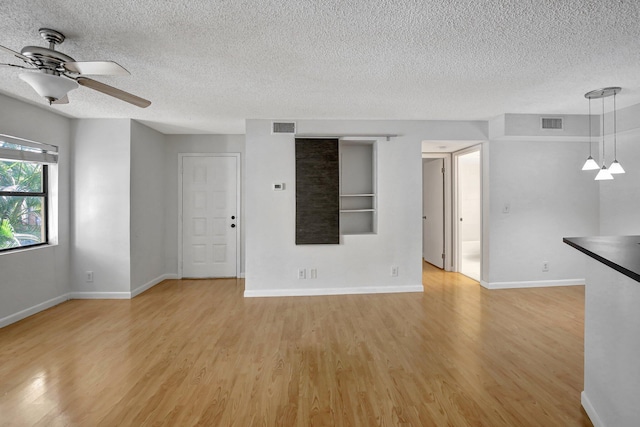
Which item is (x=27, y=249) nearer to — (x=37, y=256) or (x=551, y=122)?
(x=37, y=256)

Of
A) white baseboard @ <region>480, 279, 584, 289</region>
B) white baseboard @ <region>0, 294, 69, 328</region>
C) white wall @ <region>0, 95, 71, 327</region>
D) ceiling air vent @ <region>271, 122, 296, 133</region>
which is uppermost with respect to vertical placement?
ceiling air vent @ <region>271, 122, 296, 133</region>

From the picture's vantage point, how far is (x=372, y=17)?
2.04 meters

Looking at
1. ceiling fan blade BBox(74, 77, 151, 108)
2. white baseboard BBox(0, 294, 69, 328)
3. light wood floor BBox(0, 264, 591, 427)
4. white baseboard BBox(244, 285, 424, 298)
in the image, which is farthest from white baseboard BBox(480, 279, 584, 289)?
white baseboard BBox(0, 294, 69, 328)

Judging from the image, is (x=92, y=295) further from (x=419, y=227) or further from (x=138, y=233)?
(x=419, y=227)

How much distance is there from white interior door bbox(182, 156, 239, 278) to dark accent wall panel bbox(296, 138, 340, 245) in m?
1.65

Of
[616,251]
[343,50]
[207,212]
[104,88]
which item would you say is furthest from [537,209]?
[104,88]

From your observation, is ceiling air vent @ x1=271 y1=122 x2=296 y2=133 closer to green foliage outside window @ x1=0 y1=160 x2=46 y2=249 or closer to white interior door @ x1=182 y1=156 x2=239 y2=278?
white interior door @ x1=182 y1=156 x2=239 y2=278

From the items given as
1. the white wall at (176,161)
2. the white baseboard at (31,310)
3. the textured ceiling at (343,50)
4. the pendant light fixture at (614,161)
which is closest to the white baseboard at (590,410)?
the textured ceiling at (343,50)

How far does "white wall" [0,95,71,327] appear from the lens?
11.5ft

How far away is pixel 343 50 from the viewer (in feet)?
8.14

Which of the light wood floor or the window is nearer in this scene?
the light wood floor

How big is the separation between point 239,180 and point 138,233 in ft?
5.82

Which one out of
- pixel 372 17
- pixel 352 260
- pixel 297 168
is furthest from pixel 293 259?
pixel 372 17

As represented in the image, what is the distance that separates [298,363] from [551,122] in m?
4.51
